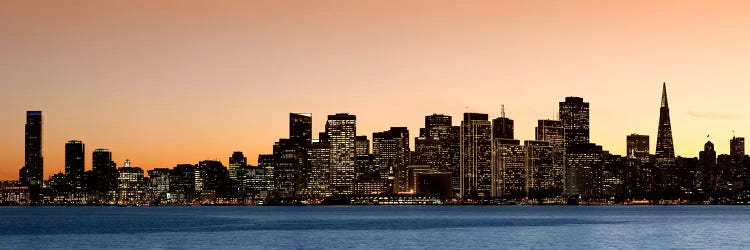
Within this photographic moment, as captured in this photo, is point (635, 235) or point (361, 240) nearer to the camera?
point (361, 240)

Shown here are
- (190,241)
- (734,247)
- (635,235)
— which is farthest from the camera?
(635,235)

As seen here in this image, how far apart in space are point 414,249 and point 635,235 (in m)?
42.9

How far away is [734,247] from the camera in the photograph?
116875mm

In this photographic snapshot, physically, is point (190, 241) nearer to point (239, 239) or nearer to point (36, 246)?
point (239, 239)

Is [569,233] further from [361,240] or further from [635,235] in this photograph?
[361,240]

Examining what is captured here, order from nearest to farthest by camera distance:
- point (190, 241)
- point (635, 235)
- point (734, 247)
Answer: point (734, 247) → point (190, 241) → point (635, 235)

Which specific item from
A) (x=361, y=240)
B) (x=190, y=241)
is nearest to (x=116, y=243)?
(x=190, y=241)

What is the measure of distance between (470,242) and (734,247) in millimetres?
28498

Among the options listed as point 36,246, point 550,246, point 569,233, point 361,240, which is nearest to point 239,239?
point 361,240

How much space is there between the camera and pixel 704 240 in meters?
132

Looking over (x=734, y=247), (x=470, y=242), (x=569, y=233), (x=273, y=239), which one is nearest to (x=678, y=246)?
(x=734, y=247)

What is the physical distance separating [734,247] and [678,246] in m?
5.90

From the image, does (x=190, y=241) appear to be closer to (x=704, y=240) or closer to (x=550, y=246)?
(x=550, y=246)

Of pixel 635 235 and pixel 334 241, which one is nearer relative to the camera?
pixel 334 241
